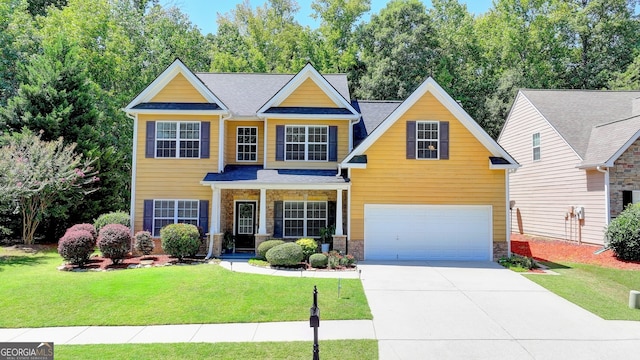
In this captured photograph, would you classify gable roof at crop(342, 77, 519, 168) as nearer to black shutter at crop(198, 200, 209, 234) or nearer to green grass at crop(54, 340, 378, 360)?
black shutter at crop(198, 200, 209, 234)

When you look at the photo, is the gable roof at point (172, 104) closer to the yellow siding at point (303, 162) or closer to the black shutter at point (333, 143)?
the yellow siding at point (303, 162)

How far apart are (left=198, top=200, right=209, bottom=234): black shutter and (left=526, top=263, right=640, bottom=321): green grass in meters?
12.0

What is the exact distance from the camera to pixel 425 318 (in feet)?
26.3

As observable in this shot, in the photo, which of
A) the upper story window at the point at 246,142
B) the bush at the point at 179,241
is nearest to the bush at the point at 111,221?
the bush at the point at 179,241

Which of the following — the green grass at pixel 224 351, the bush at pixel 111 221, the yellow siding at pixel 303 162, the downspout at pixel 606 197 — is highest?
the yellow siding at pixel 303 162

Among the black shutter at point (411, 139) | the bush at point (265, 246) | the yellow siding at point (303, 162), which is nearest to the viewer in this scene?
the bush at point (265, 246)

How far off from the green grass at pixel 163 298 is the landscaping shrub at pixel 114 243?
1.38 m

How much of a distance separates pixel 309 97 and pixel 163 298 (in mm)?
10442

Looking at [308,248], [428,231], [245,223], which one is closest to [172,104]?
[245,223]

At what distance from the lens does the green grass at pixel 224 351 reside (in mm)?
6113

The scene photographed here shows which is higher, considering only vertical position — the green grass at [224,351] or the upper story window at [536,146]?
the upper story window at [536,146]

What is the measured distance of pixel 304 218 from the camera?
16.2m

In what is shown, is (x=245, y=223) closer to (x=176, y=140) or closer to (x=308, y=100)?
(x=176, y=140)

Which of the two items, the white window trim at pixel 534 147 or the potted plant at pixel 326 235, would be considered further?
the white window trim at pixel 534 147
